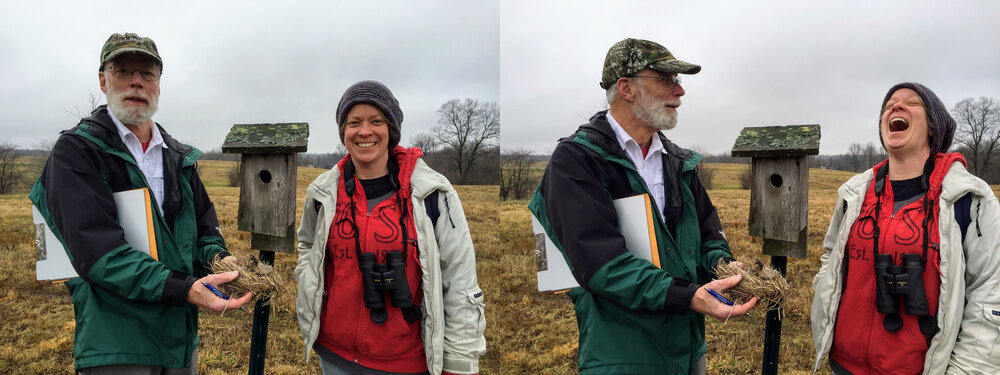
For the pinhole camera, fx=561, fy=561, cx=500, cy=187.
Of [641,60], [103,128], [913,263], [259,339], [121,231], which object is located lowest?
[259,339]

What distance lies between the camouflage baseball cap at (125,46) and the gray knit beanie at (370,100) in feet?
3.69

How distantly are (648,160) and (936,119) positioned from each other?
1.52 metres

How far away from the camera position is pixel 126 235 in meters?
2.80

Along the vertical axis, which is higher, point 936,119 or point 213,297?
point 936,119

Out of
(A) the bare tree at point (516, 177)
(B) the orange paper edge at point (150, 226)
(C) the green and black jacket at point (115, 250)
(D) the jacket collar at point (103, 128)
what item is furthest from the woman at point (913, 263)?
(A) the bare tree at point (516, 177)

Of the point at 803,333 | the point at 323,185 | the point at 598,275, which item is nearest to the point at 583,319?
the point at 598,275

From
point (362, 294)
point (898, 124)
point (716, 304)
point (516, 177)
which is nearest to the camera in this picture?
point (716, 304)

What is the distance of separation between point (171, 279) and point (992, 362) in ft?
12.6

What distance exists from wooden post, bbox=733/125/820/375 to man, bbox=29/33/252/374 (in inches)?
141

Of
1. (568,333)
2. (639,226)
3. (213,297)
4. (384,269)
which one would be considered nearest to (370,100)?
(384,269)

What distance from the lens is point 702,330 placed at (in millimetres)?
3010

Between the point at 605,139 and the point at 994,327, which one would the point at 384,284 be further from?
the point at 994,327

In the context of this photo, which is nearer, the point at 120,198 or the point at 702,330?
the point at 120,198

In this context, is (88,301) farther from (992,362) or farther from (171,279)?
(992,362)
